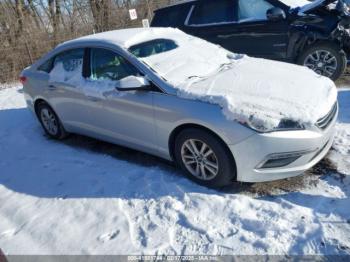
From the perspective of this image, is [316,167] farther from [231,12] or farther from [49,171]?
[231,12]

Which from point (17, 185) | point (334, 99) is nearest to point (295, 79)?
point (334, 99)

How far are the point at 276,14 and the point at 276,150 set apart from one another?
12.5 feet

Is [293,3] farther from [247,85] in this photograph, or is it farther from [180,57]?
[247,85]

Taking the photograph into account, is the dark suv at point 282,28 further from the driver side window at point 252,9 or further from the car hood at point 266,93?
the car hood at point 266,93

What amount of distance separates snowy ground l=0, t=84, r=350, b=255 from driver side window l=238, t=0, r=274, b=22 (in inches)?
111

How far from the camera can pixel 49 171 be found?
4742mm

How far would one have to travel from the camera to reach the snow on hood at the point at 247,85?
11.0ft

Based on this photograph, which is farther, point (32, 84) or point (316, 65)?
point (316, 65)

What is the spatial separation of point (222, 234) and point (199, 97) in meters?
1.33

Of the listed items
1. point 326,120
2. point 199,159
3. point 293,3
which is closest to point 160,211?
point 199,159

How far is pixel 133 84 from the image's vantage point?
12.8ft

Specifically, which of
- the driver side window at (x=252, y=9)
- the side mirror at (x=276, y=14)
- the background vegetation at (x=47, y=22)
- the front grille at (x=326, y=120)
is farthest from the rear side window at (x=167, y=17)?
the background vegetation at (x=47, y=22)

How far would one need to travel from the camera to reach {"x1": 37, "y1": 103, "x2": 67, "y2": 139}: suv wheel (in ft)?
18.4

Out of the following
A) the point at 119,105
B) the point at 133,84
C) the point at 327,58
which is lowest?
the point at 327,58
